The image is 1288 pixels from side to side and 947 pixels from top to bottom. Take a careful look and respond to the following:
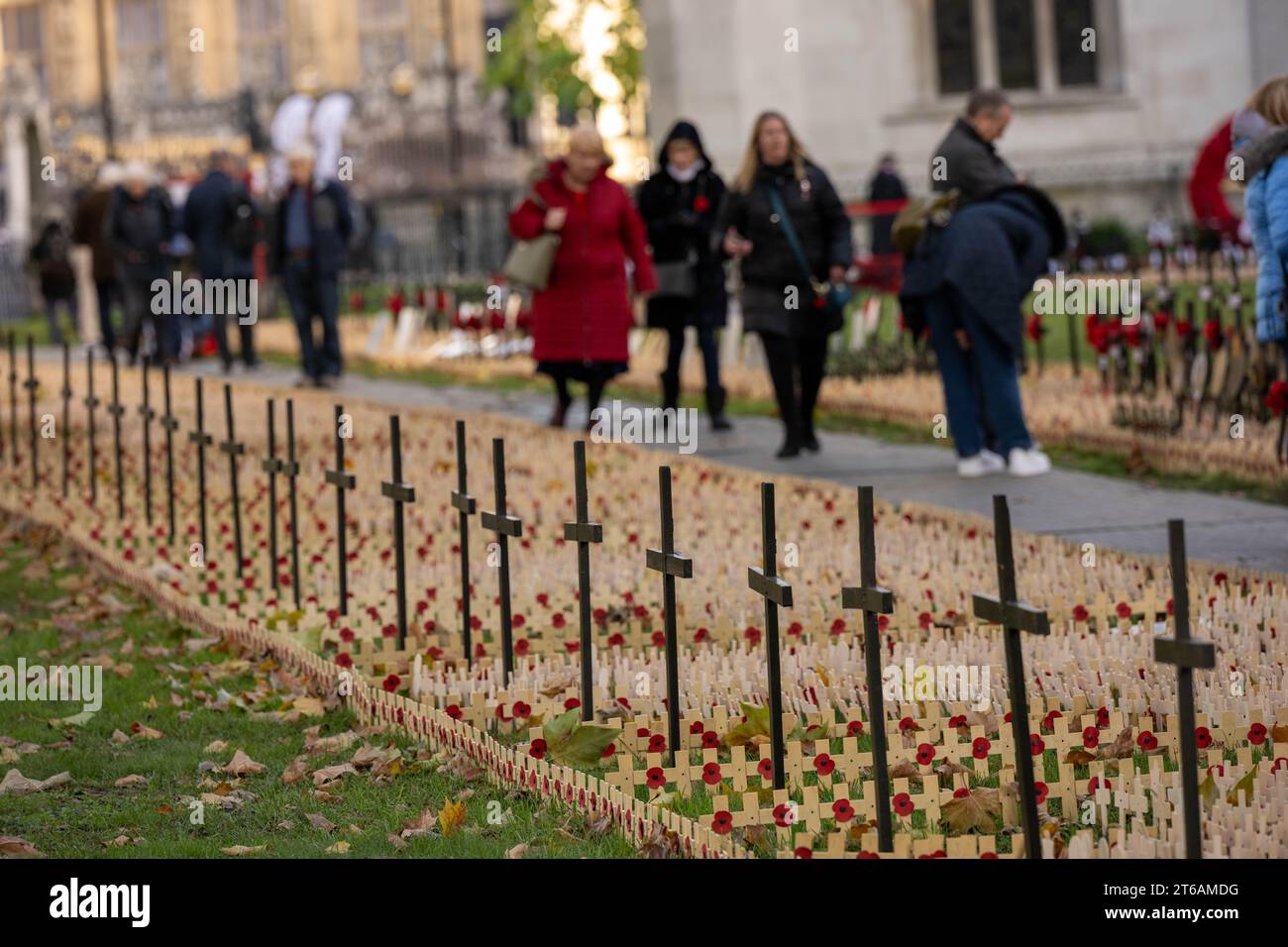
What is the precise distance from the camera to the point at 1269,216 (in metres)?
8.46

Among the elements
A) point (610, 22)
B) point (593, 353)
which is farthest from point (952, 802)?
point (610, 22)

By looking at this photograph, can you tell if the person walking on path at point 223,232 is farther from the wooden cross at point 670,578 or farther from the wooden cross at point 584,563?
the wooden cross at point 670,578

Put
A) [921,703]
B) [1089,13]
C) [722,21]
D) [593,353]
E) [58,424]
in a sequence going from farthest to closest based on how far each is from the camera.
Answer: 1. [1089,13]
2. [722,21]
3. [58,424]
4. [593,353]
5. [921,703]

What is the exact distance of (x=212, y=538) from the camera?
31.9 ft

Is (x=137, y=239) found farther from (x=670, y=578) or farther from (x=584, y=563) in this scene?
(x=670, y=578)

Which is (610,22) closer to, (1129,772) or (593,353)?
(593,353)

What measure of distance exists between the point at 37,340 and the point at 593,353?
58.6ft

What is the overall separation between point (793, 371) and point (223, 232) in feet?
30.3

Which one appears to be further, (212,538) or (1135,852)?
(212,538)

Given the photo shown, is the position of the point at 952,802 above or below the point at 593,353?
below

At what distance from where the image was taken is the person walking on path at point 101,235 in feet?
68.0

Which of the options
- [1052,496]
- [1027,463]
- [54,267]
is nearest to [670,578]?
[1052,496]

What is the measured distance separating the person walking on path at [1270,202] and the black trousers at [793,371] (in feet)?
11.8

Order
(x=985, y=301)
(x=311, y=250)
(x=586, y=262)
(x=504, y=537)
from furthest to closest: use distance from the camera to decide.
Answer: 1. (x=311, y=250)
2. (x=586, y=262)
3. (x=985, y=301)
4. (x=504, y=537)
